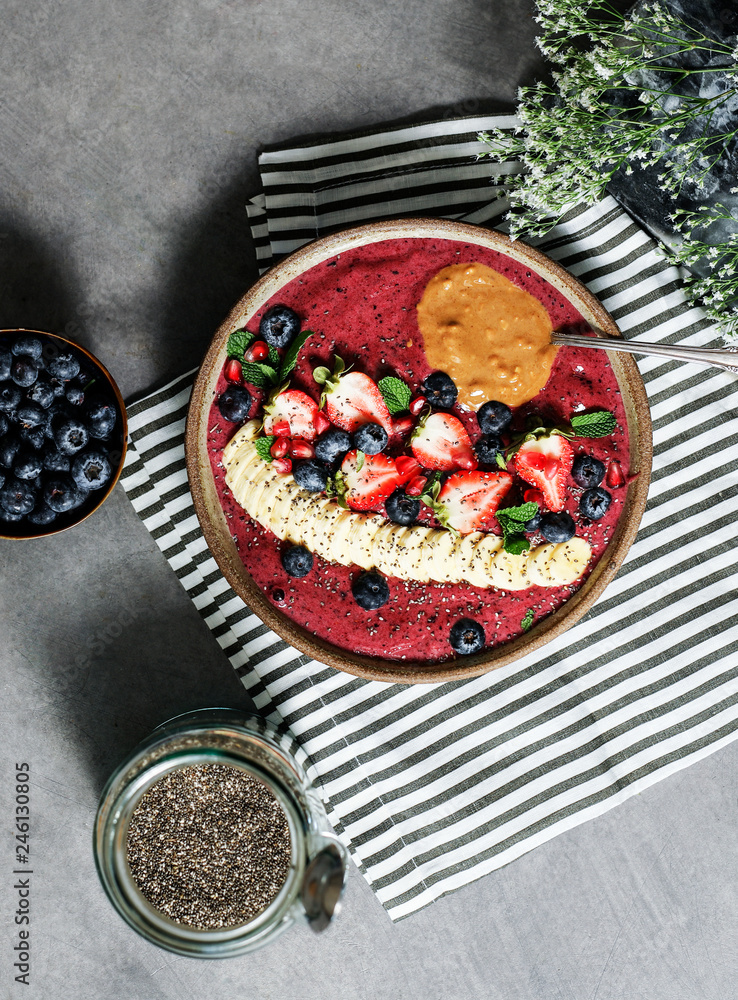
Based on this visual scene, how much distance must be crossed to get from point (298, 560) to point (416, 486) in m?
0.46

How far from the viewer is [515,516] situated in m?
2.28

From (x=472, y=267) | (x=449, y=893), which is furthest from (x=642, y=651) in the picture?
(x=472, y=267)

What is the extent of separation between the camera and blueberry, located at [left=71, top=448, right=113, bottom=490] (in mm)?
2273

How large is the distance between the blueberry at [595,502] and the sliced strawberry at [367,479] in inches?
23.8

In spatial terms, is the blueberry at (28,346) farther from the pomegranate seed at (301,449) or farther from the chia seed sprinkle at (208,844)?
the chia seed sprinkle at (208,844)

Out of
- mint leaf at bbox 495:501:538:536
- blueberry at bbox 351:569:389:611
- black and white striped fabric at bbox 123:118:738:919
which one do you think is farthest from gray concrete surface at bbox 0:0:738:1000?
mint leaf at bbox 495:501:538:536

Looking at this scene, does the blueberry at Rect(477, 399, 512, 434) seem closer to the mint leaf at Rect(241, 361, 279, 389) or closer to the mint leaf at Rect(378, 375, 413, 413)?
the mint leaf at Rect(378, 375, 413, 413)

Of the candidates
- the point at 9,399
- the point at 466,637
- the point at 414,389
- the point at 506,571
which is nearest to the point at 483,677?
the point at 466,637

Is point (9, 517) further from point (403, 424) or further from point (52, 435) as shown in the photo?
point (403, 424)

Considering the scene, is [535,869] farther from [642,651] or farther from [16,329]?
[16,329]

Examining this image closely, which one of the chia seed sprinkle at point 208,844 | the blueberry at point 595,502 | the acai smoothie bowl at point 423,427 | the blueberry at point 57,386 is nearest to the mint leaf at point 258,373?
the acai smoothie bowl at point 423,427

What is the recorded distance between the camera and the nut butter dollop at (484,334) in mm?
2256

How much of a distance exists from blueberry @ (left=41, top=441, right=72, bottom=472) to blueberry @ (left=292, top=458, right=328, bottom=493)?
2.47 ft

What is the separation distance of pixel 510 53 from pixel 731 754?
2756 millimetres
